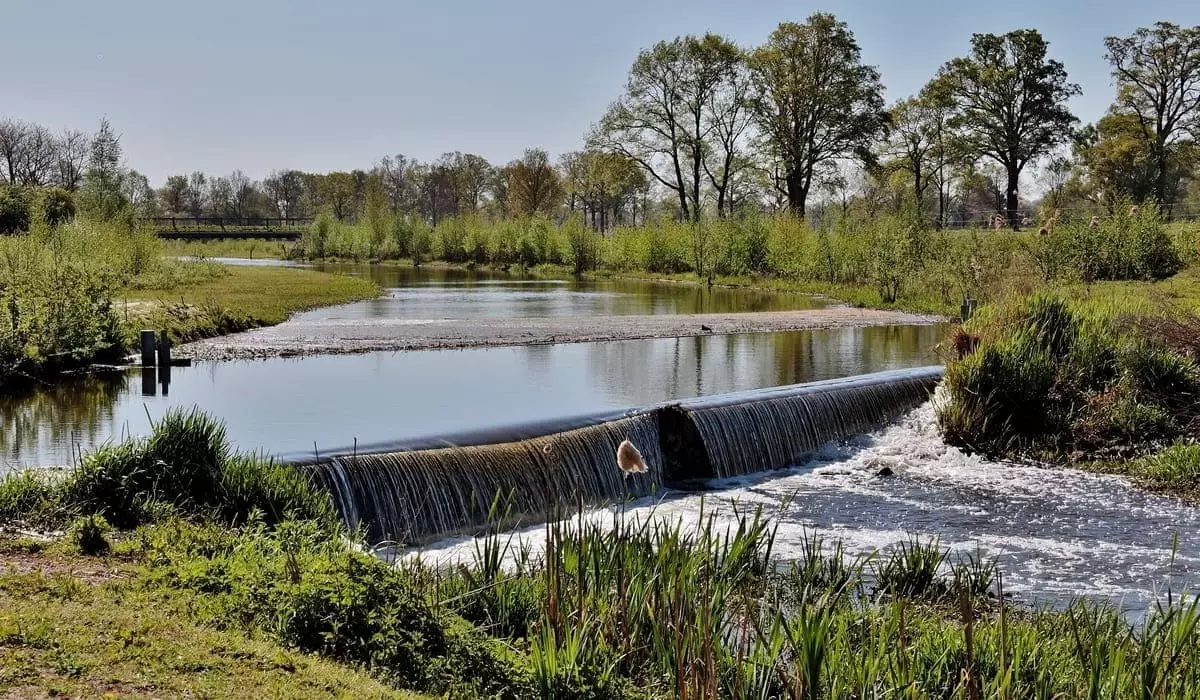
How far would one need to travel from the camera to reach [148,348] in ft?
52.6

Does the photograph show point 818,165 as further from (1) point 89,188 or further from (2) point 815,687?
(2) point 815,687

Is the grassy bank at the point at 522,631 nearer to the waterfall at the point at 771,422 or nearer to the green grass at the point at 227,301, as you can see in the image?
the waterfall at the point at 771,422

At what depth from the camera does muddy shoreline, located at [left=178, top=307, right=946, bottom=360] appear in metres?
18.9

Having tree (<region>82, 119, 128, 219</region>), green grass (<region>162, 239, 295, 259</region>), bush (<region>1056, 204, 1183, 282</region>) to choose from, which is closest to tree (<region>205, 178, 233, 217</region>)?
green grass (<region>162, 239, 295, 259</region>)

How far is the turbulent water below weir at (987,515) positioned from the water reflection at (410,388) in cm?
287

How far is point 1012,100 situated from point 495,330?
38438 mm

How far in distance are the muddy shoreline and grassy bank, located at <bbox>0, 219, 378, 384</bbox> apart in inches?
35.4

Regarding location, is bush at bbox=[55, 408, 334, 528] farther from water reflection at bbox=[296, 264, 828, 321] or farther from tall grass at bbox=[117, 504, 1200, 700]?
water reflection at bbox=[296, 264, 828, 321]

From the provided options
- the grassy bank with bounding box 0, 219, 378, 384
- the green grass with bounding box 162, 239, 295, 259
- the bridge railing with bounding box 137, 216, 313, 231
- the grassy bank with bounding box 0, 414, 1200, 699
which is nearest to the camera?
the grassy bank with bounding box 0, 414, 1200, 699

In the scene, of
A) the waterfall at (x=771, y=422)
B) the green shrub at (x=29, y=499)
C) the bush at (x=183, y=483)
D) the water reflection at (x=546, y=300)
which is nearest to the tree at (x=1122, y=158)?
the water reflection at (x=546, y=300)

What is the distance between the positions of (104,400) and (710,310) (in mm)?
19855

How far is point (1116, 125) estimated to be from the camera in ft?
170

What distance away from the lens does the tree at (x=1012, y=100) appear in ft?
164

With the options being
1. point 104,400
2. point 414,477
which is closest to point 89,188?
point 104,400
